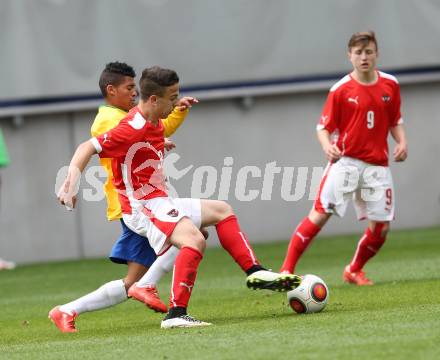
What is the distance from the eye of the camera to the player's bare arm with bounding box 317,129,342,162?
8.86 meters

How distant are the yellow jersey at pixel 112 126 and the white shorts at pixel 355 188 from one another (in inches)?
75.2

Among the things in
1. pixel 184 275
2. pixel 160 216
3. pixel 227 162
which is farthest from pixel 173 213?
pixel 227 162

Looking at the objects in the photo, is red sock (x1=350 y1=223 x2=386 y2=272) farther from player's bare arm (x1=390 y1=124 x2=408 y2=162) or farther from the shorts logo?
the shorts logo

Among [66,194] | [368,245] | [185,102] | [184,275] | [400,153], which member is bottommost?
[368,245]

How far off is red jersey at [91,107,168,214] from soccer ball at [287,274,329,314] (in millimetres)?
976

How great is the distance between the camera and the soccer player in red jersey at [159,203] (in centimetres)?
691

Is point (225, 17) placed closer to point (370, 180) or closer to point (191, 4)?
point (191, 4)

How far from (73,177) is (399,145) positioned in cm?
328

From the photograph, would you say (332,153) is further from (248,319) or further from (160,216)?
(160,216)

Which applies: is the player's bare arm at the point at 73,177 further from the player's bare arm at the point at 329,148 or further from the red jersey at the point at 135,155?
the player's bare arm at the point at 329,148

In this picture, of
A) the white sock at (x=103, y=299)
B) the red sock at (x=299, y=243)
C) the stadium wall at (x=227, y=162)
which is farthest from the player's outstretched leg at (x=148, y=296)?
the stadium wall at (x=227, y=162)

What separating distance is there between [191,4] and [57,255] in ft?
11.2

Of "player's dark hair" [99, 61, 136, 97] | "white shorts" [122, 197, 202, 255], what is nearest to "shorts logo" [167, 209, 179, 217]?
"white shorts" [122, 197, 202, 255]

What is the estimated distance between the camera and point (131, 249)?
25.1 ft
